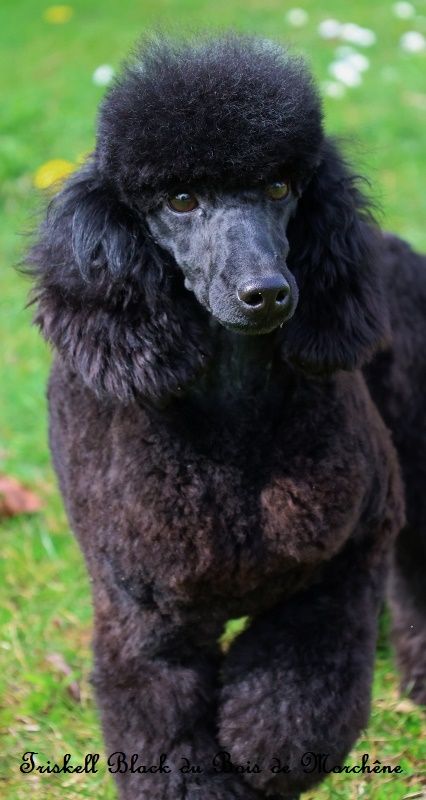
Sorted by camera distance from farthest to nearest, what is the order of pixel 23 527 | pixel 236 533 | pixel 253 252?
1. pixel 23 527
2. pixel 236 533
3. pixel 253 252

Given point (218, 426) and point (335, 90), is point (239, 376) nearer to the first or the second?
point (218, 426)

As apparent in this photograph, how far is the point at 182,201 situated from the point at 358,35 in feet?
26.7

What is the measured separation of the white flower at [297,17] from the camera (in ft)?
36.5

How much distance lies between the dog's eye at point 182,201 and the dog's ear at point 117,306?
123mm

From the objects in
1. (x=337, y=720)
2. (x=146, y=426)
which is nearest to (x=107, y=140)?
(x=146, y=426)

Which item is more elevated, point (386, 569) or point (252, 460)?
point (252, 460)

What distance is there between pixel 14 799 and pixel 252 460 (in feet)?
4.14

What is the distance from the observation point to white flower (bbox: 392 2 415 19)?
36.9 ft

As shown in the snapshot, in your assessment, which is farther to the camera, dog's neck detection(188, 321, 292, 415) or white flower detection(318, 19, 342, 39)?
white flower detection(318, 19, 342, 39)

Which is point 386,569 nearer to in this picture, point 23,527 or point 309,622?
point 309,622

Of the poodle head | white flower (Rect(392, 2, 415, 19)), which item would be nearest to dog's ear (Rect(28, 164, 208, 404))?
the poodle head

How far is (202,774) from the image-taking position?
9.25ft

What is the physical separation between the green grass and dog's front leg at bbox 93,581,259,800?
0.57 metres

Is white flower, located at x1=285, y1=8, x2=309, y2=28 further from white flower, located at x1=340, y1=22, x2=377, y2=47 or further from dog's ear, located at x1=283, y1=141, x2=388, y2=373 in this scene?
dog's ear, located at x1=283, y1=141, x2=388, y2=373
